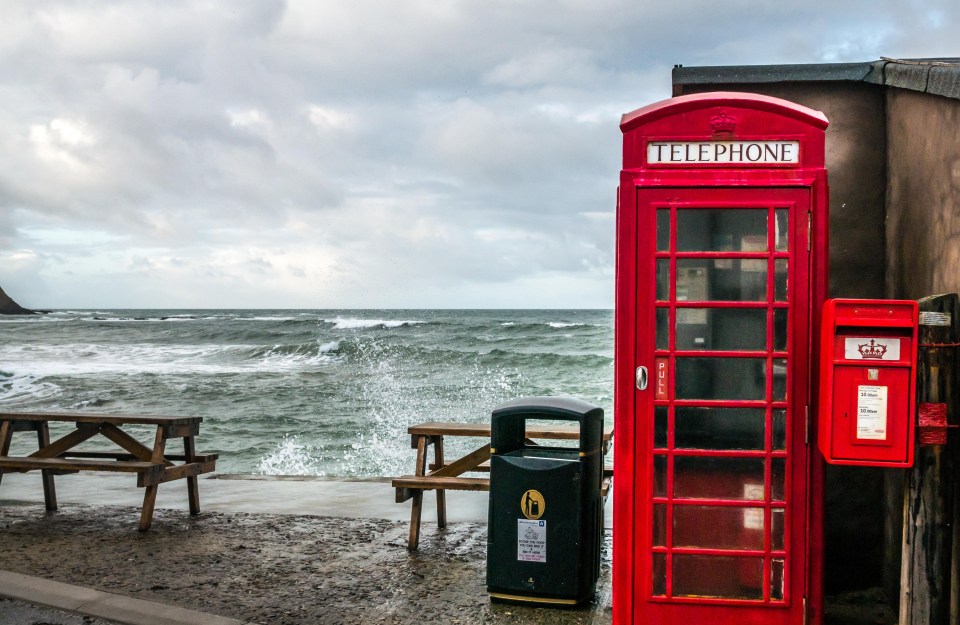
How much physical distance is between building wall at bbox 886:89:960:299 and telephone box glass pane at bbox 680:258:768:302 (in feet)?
2.61

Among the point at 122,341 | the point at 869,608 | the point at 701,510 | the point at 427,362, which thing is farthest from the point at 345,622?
the point at 122,341

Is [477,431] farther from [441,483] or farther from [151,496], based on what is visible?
[151,496]

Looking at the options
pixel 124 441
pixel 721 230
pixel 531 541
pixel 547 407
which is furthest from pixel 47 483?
pixel 721 230

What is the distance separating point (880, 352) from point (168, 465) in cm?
537

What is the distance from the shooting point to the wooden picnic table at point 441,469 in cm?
550

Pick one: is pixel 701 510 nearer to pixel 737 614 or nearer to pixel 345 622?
pixel 737 614

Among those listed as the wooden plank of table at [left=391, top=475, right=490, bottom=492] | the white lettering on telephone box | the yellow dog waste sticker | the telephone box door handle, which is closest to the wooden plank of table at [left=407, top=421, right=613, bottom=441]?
the wooden plank of table at [left=391, top=475, right=490, bottom=492]

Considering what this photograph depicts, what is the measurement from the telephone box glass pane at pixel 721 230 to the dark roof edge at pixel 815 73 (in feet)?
3.59

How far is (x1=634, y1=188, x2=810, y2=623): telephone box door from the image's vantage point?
3.90 m

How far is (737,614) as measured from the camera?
13.1ft

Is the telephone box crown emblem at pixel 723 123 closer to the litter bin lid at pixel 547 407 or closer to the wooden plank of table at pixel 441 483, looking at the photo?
the litter bin lid at pixel 547 407

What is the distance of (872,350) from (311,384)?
69.3 ft

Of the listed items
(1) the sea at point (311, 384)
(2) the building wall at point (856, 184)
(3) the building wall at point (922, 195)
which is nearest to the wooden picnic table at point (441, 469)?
(2) the building wall at point (856, 184)

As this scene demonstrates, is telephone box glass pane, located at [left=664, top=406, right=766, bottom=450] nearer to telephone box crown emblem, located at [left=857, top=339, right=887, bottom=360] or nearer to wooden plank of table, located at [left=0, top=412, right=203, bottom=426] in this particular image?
telephone box crown emblem, located at [left=857, top=339, right=887, bottom=360]
